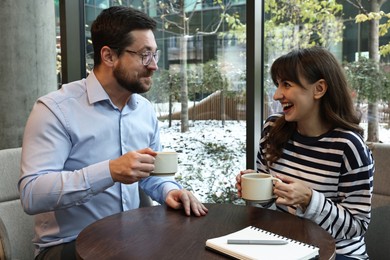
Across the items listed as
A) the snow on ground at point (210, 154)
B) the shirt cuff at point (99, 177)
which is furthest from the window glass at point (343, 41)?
the shirt cuff at point (99, 177)

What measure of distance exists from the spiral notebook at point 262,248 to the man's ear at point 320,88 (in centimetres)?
69

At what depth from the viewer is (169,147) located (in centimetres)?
309

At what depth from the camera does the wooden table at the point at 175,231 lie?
1152 millimetres

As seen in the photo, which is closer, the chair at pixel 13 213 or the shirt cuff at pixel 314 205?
the shirt cuff at pixel 314 205

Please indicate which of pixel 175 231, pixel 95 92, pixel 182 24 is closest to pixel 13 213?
pixel 95 92

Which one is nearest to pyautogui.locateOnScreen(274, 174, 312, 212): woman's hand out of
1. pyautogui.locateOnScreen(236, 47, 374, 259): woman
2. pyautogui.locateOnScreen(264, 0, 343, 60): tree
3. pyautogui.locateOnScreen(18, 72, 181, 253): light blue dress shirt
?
pyautogui.locateOnScreen(236, 47, 374, 259): woman

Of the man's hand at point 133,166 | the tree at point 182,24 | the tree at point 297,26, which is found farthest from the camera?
the tree at point 182,24

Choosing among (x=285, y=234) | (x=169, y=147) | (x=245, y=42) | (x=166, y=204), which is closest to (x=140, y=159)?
(x=166, y=204)

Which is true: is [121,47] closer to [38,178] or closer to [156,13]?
[38,178]

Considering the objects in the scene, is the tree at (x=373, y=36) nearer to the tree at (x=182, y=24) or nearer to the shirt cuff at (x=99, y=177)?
the tree at (x=182, y=24)

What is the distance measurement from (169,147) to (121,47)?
54.4 inches

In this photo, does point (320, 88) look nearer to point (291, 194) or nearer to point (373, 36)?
point (291, 194)

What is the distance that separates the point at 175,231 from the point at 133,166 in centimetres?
25

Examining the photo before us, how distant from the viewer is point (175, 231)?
1333 mm
